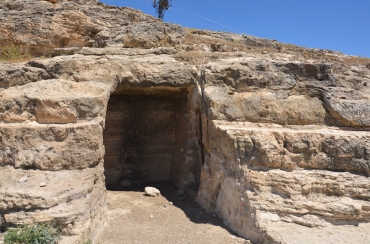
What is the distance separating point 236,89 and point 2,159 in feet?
14.8

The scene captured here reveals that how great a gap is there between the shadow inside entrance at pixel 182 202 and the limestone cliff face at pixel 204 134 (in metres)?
0.18

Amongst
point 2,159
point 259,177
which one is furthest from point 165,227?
point 2,159

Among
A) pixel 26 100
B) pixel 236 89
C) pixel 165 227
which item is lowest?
pixel 165 227

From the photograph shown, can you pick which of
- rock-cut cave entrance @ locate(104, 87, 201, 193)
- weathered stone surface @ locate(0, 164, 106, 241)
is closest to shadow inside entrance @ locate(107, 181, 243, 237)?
rock-cut cave entrance @ locate(104, 87, 201, 193)

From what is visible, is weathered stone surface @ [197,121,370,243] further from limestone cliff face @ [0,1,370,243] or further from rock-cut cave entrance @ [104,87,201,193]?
rock-cut cave entrance @ [104,87,201,193]

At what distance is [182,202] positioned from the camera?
767 centimetres

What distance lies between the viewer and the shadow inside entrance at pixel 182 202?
21.5 ft

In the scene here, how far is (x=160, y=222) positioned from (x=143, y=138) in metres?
3.13

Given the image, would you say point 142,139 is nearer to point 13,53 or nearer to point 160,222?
point 160,222

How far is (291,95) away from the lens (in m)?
7.00

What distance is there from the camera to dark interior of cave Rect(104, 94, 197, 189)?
29.3 feet

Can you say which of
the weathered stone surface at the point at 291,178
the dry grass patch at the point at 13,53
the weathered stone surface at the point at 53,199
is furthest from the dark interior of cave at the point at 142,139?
the weathered stone surface at the point at 53,199

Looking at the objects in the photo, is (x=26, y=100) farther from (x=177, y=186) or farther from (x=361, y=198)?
(x=361, y=198)

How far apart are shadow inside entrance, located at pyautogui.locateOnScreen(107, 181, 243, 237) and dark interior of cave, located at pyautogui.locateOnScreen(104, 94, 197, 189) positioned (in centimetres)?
23
